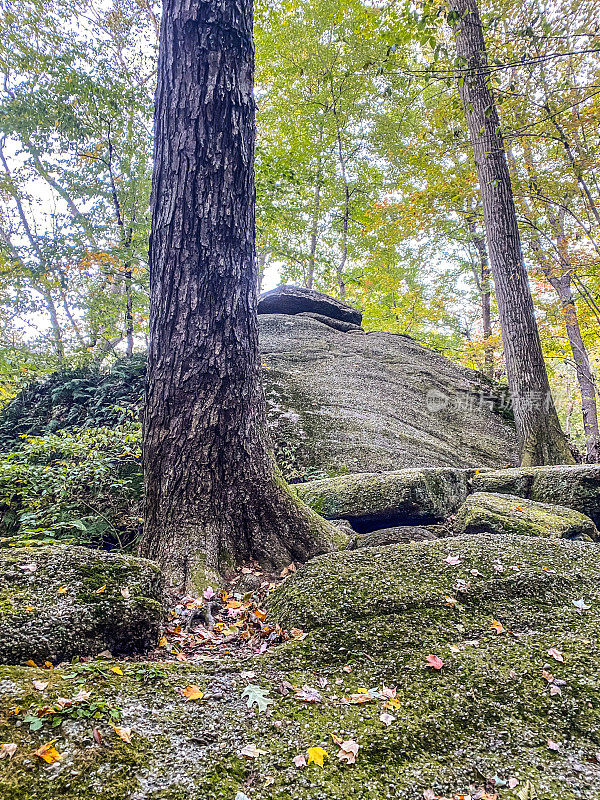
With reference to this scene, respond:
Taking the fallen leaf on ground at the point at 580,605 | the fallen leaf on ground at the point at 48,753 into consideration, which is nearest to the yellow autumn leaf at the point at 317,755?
the fallen leaf on ground at the point at 48,753

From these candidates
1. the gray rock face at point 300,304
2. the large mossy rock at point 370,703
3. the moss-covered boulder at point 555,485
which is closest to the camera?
the large mossy rock at point 370,703

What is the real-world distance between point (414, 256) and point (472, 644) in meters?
17.5

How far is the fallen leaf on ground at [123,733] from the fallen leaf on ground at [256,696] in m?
0.43

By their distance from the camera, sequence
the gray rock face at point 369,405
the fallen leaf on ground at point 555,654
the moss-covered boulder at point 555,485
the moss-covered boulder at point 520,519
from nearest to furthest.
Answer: the fallen leaf on ground at point 555,654 → the moss-covered boulder at point 520,519 → the moss-covered boulder at point 555,485 → the gray rock face at point 369,405

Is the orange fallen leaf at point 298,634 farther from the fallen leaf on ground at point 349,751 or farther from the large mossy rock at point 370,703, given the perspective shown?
the fallen leaf on ground at point 349,751

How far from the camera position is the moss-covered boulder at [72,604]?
5.40 feet

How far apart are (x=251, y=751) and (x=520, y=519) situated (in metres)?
2.53

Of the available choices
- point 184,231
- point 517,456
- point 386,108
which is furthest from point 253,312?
point 386,108

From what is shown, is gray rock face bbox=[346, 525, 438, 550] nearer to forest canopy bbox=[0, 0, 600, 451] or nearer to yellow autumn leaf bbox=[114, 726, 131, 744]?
yellow autumn leaf bbox=[114, 726, 131, 744]

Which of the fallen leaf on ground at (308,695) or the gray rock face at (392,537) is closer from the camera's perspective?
the fallen leaf on ground at (308,695)

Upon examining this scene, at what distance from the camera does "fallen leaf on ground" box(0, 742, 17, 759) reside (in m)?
1.15

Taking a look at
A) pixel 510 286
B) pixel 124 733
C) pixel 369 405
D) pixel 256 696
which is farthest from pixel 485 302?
pixel 124 733

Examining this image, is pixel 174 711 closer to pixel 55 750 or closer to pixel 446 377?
pixel 55 750

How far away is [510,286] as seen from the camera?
6363 millimetres
